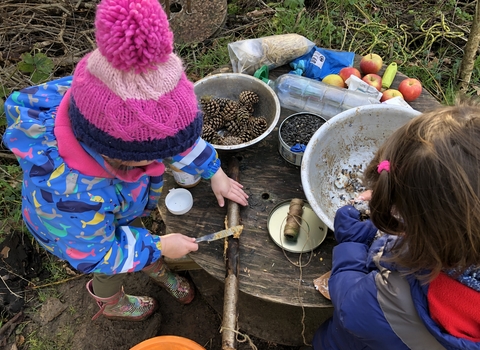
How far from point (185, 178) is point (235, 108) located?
0.46 meters

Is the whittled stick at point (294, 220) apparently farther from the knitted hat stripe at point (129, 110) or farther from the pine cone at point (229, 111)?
the knitted hat stripe at point (129, 110)

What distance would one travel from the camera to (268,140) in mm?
1925

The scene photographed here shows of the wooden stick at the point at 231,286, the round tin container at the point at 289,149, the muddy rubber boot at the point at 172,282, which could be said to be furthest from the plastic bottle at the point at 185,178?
the muddy rubber boot at the point at 172,282

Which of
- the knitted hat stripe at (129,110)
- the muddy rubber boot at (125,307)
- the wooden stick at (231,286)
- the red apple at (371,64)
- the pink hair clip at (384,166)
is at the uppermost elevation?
the knitted hat stripe at (129,110)

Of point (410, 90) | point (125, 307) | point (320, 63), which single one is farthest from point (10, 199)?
point (410, 90)

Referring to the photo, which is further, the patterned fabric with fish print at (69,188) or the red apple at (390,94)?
the red apple at (390,94)

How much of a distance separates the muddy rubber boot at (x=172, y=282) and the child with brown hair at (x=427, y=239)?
1.16 m

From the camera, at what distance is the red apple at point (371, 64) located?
2104 mm

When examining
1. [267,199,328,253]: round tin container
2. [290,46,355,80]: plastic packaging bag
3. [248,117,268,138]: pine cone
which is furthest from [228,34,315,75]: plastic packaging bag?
[267,199,328,253]: round tin container

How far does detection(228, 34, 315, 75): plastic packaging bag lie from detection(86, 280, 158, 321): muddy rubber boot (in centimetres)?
141

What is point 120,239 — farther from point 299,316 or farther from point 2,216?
point 2,216

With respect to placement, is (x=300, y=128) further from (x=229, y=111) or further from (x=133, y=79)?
(x=133, y=79)

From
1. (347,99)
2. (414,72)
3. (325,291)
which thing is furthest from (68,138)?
(414,72)

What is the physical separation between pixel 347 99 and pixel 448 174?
116cm
